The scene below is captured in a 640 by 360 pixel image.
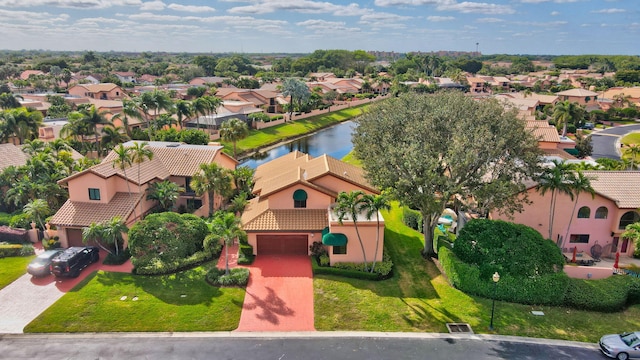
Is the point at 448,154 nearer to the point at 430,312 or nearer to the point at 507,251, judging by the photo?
the point at 507,251

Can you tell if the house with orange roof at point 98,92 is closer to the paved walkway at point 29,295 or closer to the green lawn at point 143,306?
the paved walkway at point 29,295

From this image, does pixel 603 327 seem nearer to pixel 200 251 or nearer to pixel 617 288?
pixel 617 288

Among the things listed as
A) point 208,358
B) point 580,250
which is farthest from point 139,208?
point 580,250

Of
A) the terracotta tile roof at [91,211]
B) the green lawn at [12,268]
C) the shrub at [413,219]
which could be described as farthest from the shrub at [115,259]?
the shrub at [413,219]

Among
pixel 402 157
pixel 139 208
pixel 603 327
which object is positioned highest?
pixel 402 157

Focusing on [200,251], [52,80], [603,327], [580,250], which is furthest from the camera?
[52,80]

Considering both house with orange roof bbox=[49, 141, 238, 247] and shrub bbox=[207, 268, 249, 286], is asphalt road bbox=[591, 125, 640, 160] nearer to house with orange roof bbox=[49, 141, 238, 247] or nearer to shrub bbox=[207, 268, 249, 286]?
house with orange roof bbox=[49, 141, 238, 247]

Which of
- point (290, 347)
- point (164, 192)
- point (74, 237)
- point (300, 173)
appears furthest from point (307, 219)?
point (74, 237)
